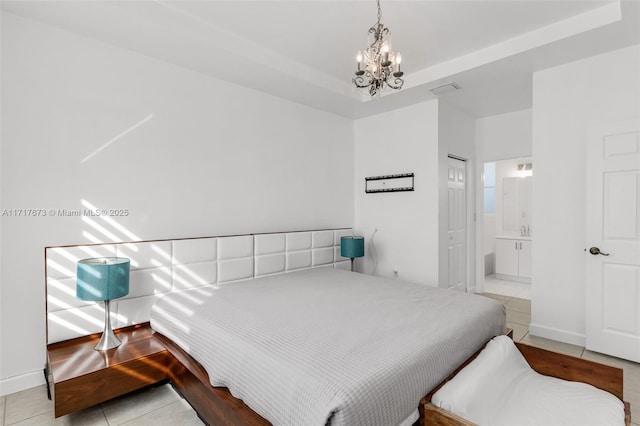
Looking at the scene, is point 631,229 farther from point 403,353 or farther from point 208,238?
point 208,238

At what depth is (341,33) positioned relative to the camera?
2.85m

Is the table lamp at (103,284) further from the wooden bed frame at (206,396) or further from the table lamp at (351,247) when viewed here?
the table lamp at (351,247)

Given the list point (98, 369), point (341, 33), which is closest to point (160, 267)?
point (98, 369)

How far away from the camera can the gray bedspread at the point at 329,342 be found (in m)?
1.34

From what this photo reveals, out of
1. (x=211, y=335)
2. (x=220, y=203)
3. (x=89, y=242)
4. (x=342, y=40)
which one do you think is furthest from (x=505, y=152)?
(x=89, y=242)

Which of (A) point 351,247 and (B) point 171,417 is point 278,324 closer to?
(B) point 171,417

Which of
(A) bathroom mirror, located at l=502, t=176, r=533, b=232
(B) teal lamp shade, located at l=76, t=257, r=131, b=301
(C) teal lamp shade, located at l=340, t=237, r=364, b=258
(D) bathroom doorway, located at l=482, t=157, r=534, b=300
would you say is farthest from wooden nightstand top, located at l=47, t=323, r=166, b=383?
(A) bathroom mirror, located at l=502, t=176, r=533, b=232

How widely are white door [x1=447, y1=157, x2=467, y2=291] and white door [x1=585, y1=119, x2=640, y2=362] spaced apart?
1.62m

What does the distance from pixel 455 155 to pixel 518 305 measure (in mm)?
2213

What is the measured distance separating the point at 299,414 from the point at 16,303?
2337 mm

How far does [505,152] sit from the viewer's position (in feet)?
15.5

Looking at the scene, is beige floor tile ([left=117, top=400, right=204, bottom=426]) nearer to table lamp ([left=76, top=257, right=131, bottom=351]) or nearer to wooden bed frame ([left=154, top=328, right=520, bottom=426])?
wooden bed frame ([left=154, top=328, right=520, bottom=426])

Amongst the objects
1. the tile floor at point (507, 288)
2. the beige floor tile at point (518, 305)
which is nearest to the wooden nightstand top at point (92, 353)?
the beige floor tile at point (518, 305)

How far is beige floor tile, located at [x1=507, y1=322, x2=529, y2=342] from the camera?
10.9ft
